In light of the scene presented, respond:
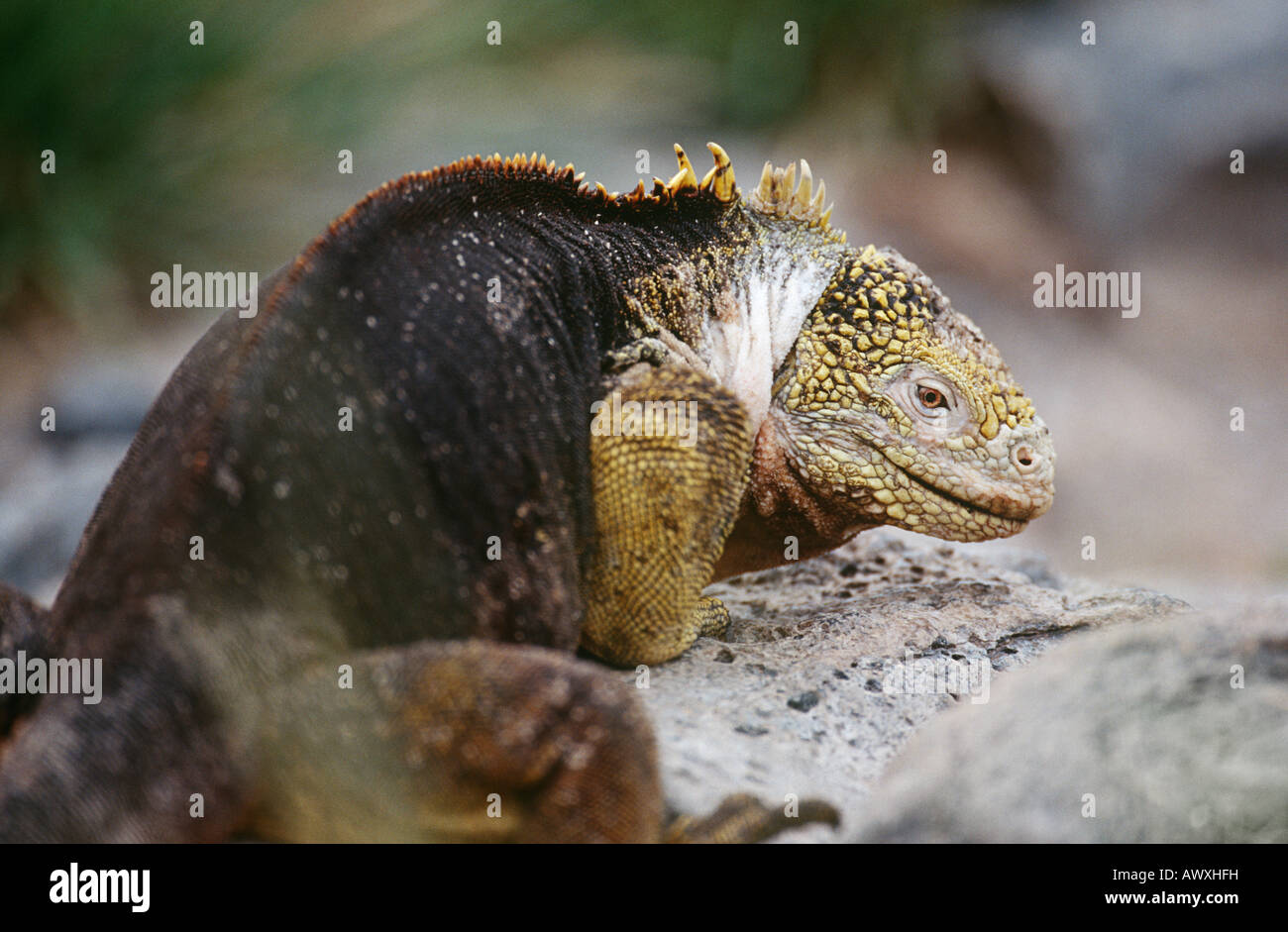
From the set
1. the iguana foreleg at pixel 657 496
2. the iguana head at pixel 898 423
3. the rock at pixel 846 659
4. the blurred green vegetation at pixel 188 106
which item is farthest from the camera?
the blurred green vegetation at pixel 188 106

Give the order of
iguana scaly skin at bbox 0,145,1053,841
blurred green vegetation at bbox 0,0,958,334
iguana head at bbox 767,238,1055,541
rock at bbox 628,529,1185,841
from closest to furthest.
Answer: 1. iguana scaly skin at bbox 0,145,1053,841
2. rock at bbox 628,529,1185,841
3. iguana head at bbox 767,238,1055,541
4. blurred green vegetation at bbox 0,0,958,334

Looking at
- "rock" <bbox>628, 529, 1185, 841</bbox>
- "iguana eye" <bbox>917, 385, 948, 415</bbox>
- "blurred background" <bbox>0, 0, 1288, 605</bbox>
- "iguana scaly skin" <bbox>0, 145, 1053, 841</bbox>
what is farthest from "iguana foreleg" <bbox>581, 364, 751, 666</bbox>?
"blurred background" <bbox>0, 0, 1288, 605</bbox>

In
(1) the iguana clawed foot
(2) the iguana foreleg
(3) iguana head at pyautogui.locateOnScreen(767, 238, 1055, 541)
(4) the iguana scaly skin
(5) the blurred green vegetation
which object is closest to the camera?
(4) the iguana scaly skin

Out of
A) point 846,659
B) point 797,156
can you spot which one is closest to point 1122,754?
point 846,659

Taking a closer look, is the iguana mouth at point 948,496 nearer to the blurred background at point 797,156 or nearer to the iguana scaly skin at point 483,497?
the iguana scaly skin at point 483,497

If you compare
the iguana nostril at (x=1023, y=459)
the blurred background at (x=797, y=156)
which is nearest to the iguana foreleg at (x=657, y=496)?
the iguana nostril at (x=1023, y=459)

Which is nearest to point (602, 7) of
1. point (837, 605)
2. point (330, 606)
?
point (837, 605)

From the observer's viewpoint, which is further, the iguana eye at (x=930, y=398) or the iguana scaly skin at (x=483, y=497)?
the iguana eye at (x=930, y=398)

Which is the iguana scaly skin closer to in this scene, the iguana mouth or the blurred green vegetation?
the iguana mouth
